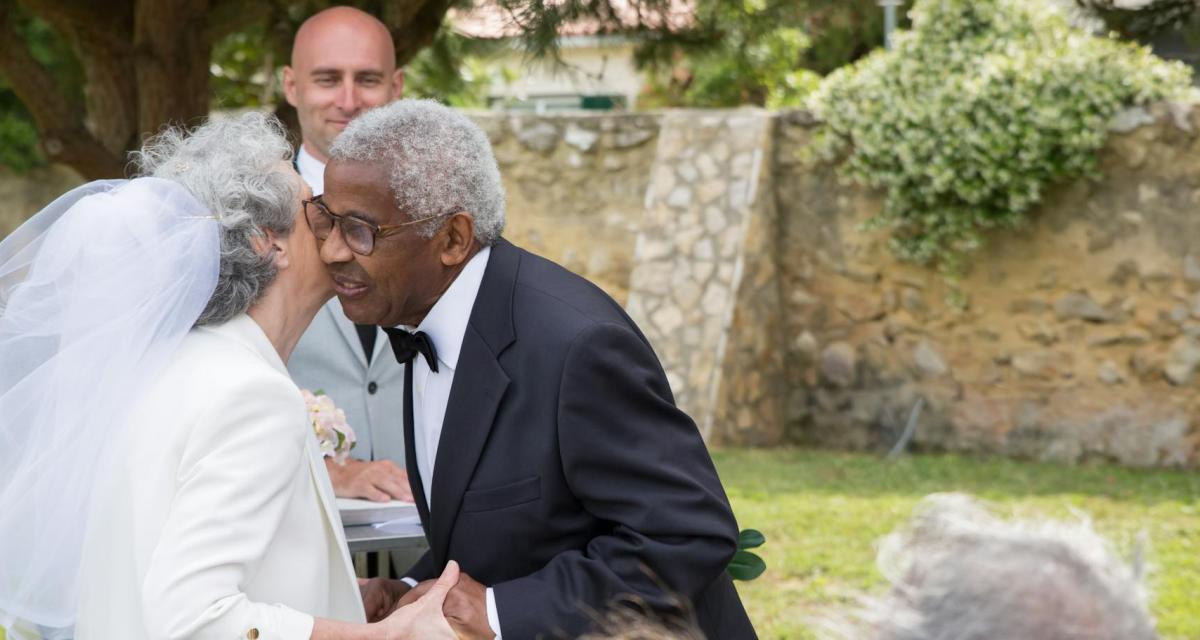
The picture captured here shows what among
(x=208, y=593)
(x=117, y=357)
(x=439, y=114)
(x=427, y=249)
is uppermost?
(x=439, y=114)

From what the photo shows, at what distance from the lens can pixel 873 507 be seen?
6.58 m

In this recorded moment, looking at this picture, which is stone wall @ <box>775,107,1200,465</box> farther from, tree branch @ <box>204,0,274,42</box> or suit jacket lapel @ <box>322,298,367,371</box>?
suit jacket lapel @ <box>322,298,367,371</box>

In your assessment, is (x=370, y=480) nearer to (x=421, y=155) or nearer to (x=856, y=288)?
(x=421, y=155)

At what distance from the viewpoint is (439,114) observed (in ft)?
7.53

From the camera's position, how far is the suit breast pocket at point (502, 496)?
2227 mm

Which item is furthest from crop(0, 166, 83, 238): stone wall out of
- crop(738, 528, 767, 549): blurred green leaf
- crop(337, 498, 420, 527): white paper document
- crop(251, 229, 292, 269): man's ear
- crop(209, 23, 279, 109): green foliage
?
crop(738, 528, 767, 549): blurred green leaf

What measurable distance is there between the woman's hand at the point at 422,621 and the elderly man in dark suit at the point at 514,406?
23mm

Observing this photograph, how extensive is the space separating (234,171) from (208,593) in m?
0.75

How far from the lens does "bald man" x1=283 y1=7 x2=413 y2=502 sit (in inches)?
128

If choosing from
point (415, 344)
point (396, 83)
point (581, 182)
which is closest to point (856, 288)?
point (581, 182)

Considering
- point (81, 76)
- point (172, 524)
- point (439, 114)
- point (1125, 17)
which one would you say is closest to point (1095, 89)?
point (1125, 17)

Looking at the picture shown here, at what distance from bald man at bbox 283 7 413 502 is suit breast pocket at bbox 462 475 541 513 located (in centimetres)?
89

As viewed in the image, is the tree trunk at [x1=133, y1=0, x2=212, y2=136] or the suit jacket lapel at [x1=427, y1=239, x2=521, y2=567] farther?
the tree trunk at [x1=133, y1=0, x2=212, y2=136]

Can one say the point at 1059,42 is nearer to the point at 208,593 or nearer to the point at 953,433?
the point at 953,433
